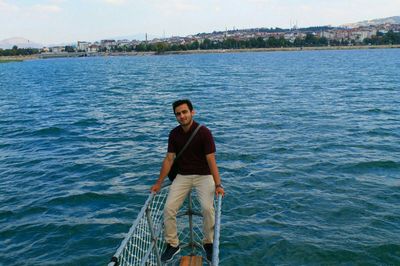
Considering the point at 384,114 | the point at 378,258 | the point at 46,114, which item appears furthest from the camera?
the point at 46,114

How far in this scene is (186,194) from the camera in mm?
6719

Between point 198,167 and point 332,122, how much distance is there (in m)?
17.6

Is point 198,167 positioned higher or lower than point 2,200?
higher

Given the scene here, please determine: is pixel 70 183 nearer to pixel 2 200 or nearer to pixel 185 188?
pixel 2 200

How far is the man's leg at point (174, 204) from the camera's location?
6543mm

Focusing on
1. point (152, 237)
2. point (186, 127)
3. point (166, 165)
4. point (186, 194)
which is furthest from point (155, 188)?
point (186, 127)

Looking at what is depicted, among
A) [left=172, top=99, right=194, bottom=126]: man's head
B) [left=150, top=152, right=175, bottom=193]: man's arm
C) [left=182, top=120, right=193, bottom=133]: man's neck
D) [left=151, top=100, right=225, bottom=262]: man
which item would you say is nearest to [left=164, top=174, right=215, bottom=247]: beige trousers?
[left=151, top=100, right=225, bottom=262]: man

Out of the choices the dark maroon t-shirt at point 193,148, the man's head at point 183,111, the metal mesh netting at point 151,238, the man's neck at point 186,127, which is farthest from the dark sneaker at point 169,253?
the man's head at point 183,111

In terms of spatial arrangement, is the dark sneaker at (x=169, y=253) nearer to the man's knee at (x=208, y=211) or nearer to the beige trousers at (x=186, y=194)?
the beige trousers at (x=186, y=194)

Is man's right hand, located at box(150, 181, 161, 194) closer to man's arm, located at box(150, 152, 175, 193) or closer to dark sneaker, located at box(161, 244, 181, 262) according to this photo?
man's arm, located at box(150, 152, 175, 193)

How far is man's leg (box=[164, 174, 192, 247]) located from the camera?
21.5 feet

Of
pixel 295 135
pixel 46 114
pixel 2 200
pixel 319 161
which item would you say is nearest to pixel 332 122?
pixel 295 135

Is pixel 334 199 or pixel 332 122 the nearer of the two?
pixel 334 199

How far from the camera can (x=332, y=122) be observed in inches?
890
